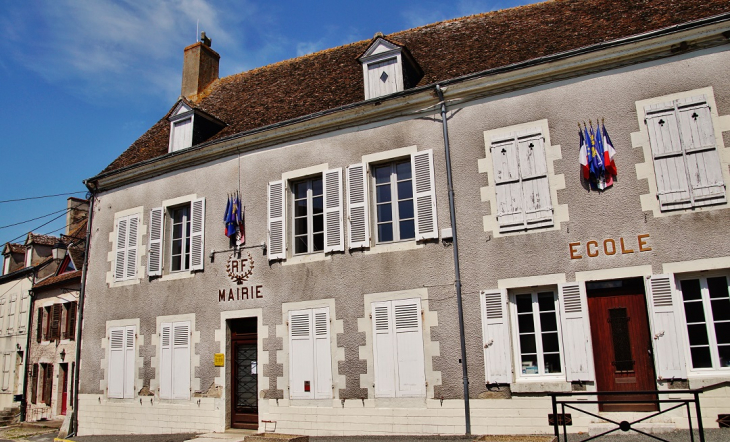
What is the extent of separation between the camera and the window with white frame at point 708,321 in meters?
7.20

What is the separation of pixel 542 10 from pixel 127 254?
956 cm

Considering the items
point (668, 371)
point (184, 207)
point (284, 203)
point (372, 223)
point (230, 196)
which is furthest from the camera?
point (184, 207)

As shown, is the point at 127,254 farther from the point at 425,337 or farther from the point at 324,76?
the point at 425,337

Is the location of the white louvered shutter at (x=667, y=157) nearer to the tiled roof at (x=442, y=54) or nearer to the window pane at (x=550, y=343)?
the tiled roof at (x=442, y=54)

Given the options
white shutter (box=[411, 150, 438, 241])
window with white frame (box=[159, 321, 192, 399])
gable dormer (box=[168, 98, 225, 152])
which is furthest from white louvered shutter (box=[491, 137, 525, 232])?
gable dormer (box=[168, 98, 225, 152])

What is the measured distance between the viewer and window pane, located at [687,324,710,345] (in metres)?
7.31

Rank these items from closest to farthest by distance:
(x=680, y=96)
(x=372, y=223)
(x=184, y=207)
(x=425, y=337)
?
(x=680, y=96) < (x=425, y=337) < (x=372, y=223) < (x=184, y=207)

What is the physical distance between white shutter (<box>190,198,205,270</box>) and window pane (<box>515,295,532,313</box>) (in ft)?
19.1

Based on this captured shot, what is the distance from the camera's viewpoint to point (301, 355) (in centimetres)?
962

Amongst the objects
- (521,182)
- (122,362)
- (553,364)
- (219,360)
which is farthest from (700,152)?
(122,362)

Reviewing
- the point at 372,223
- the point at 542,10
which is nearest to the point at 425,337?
the point at 372,223

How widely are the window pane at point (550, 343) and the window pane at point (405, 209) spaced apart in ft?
8.95

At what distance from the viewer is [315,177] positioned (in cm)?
1041

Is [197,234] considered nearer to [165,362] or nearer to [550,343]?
[165,362]
